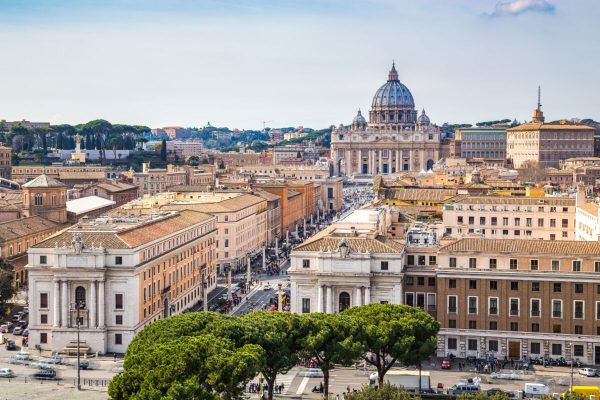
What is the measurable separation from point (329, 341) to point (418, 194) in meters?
50.3

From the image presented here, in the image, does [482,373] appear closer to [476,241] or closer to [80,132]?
[476,241]

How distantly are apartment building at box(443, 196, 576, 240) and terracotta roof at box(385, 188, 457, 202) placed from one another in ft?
53.6

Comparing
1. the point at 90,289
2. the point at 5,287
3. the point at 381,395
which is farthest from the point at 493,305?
the point at 5,287

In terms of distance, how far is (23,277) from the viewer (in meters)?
76.3

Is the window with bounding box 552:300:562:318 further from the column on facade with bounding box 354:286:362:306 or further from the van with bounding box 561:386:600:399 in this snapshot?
the column on facade with bounding box 354:286:362:306

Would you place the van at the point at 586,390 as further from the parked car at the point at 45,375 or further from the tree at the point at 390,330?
the parked car at the point at 45,375

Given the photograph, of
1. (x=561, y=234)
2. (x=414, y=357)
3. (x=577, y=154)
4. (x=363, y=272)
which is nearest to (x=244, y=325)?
(x=414, y=357)

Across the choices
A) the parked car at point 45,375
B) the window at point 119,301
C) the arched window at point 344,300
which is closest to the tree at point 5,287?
the window at point 119,301

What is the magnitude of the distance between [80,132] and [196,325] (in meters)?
154

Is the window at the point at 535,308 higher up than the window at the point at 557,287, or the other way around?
the window at the point at 557,287

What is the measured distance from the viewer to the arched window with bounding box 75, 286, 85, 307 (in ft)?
180

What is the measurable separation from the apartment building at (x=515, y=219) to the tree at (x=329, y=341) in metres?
30.0

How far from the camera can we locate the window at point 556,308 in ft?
170

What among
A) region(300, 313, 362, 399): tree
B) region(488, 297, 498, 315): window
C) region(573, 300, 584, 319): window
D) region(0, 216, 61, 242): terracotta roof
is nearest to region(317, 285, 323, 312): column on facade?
region(488, 297, 498, 315): window
